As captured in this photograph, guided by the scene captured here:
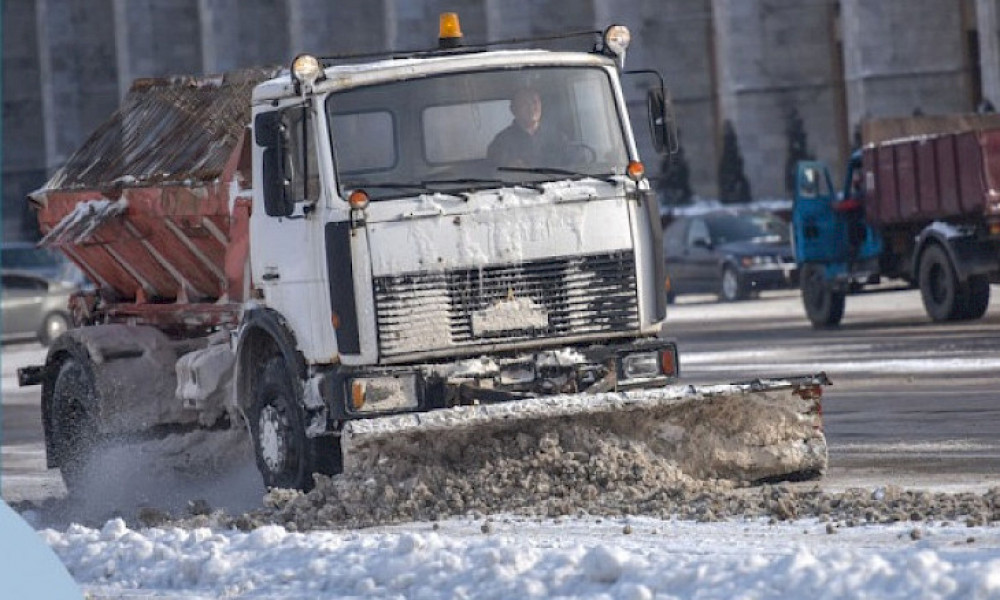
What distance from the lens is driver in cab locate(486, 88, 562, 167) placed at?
13.4 m

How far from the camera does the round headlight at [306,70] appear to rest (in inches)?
517

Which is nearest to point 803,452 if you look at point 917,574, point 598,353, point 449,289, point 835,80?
point 598,353

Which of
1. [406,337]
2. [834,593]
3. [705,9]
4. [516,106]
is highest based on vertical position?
[705,9]

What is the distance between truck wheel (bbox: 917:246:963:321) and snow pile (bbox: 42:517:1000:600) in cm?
1743

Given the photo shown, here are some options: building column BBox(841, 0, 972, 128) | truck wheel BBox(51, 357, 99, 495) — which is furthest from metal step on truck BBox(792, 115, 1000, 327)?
building column BBox(841, 0, 972, 128)

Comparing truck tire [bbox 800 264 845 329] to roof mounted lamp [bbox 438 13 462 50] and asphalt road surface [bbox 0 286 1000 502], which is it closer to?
asphalt road surface [bbox 0 286 1000 502]

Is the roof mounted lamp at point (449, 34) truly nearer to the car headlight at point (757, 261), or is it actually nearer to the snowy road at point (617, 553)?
the snowy road at point (617, 553)

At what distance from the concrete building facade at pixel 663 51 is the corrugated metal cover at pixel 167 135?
2426 centimetres

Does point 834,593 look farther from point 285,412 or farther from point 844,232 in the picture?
point 844,232

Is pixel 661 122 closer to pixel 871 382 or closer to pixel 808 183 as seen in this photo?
pixel 871 382

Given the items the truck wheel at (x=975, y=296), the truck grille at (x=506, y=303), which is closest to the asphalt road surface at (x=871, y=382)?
the truck wheel at (x=975, y=296)

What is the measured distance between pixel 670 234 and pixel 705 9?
2027 cm

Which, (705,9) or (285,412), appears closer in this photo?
(285,412)

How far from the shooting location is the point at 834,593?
8633 mm
